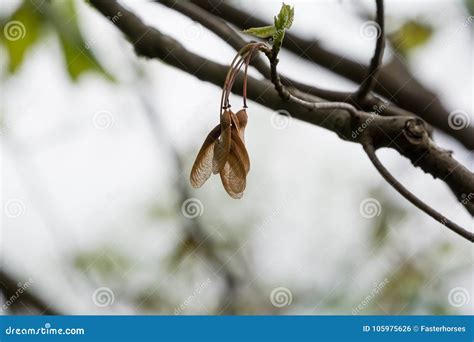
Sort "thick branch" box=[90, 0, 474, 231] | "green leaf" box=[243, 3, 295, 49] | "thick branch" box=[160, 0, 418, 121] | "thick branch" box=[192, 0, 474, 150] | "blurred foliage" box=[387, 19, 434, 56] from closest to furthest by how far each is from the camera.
→ "green leaf" box=[243, 3, 295, 49], "thick branch" box=[90, 0, 474, 231], "thick branch" box=[160, 0, 418, 121], "thick branch" box=[192, 0, 474, 150], "blurred foliage" box=[387, 19, 434, 56]

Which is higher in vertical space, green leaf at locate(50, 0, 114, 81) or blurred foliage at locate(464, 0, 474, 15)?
blurred foliage at locate(464, 0, 474, 15)

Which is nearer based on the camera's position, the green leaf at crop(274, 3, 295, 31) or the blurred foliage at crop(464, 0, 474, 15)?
the green leaf at crop(274, 3, 295, 31)

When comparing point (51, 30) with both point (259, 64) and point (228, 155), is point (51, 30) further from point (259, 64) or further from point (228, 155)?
point (228, 155)

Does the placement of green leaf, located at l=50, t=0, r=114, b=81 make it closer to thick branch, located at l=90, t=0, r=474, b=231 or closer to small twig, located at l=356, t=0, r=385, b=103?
thick branch, located at l=90, t=0, r=474, b=231

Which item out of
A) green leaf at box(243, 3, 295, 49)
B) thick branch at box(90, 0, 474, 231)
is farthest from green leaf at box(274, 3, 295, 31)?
thick branch at box(90, 0, 474, 231)

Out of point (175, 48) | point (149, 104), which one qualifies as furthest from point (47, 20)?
point (149, 104)

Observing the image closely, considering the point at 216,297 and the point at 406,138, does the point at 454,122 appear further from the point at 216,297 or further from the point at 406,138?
the point at 216,297
